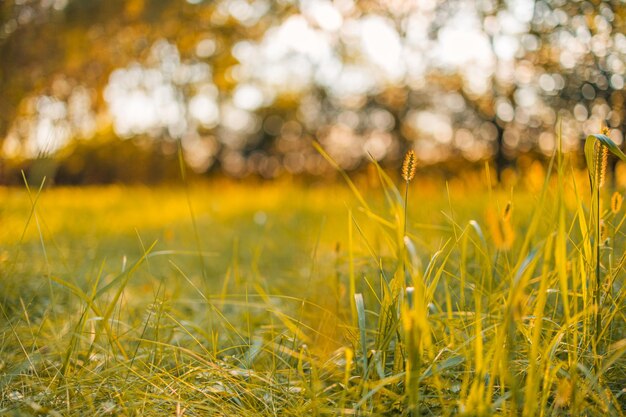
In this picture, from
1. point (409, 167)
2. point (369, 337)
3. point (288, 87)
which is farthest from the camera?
point (288, 87)

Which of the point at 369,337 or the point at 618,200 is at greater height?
the point at 618,200

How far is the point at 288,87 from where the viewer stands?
14070 millimetres

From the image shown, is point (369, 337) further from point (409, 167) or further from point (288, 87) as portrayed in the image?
point (288, 87)

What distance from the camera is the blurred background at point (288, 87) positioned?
3.06 m

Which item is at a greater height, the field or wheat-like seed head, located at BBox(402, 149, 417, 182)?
wheat-like seed head, located at BBox(402, 149, 417, 182)

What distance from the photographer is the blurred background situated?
120 inches

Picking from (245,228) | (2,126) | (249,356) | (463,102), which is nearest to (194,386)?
(249,356)

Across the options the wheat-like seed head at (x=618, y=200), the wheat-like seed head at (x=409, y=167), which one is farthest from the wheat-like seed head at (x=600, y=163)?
the wheat-like seed head at (x=409, y=167)

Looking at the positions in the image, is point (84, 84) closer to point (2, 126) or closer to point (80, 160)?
point (2, 126)

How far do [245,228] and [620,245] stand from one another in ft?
9.93

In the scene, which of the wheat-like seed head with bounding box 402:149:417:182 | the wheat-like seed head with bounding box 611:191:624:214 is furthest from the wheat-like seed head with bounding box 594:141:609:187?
the wheat-like seed head with bounding box 402:149:417:182

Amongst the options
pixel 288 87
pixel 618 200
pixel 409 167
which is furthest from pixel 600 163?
pixel 288 87

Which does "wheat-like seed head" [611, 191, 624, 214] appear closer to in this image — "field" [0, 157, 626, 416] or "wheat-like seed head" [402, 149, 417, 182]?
"field" [0, 157, 626, 416]

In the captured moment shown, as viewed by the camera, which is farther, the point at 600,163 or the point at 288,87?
the point at 288,87
